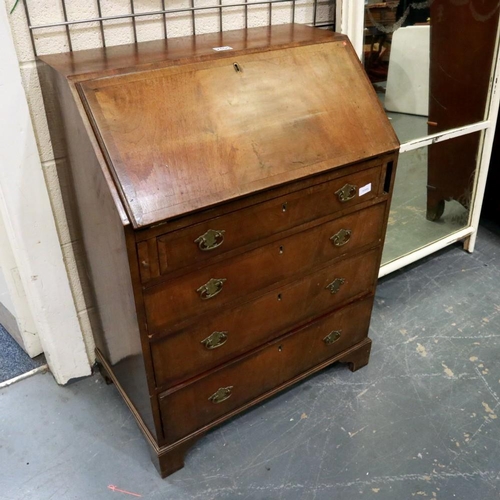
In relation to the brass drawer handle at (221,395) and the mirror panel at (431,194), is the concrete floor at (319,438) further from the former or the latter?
the mirror panel at (431,194)

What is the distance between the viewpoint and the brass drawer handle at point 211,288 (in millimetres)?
1254

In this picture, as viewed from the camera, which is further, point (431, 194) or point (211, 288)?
point (431, 194)

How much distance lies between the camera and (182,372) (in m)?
1.37

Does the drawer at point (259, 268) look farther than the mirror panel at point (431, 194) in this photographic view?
No

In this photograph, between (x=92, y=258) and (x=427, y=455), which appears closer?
(x=92, y=258)

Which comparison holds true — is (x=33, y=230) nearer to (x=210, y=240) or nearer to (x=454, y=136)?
(x=210, y=240)

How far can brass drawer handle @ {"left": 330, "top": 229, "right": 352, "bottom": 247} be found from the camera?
147cm

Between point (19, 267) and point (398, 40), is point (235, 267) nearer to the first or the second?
point (19, 267)

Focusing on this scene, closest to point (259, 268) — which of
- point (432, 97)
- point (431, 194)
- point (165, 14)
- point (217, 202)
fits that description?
point (217, 202)

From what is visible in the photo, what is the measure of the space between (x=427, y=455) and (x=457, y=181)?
148 cm

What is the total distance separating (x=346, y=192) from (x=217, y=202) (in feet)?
1.45

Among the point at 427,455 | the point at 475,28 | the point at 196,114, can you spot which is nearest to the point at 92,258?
the point at 196,114

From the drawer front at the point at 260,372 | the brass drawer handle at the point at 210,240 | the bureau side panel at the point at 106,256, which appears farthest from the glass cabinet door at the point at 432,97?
the bureau side panel at the point at 106,256

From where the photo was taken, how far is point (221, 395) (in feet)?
4.95
